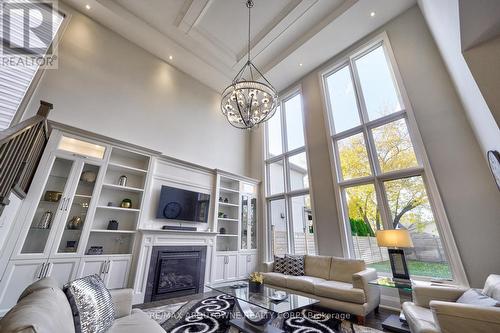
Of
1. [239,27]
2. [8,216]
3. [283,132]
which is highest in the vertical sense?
[239,27]

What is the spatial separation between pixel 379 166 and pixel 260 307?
3.69m

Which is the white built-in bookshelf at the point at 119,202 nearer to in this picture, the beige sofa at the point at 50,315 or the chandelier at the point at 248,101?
the beige sofa at the point at 50,315

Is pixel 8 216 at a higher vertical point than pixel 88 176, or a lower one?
lower

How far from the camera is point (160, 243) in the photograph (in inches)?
168

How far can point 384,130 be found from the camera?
4.55 meters

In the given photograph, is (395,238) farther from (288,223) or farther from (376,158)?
(288,223)

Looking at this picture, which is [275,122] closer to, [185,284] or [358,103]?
[358,103]

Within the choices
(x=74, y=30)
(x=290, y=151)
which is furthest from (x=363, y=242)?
(x=74, y=30)

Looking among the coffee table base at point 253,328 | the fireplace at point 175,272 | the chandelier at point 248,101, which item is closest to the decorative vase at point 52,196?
the fireplace at point 175,272

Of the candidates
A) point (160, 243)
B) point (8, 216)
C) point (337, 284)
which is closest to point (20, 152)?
point (8, 216)

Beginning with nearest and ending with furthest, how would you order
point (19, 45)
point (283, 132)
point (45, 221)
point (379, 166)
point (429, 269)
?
point (45, 221), point (429, 269), point (19, 45), point (379, 166), point (283, 132)

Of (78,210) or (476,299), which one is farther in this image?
(78,210)
